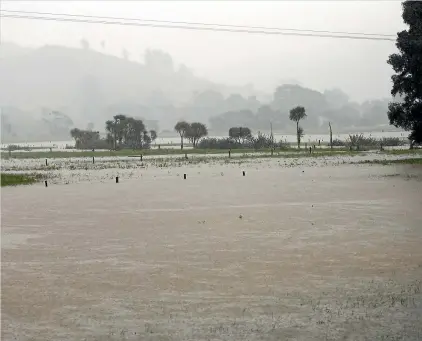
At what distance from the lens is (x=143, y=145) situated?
3765 inches

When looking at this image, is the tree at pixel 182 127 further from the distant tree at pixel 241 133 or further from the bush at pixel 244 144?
the distant tree at pixel 241 133

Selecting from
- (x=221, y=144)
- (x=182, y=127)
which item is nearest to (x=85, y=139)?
(x=182, y=127)

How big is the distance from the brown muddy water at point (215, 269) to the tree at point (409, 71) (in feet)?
80.9

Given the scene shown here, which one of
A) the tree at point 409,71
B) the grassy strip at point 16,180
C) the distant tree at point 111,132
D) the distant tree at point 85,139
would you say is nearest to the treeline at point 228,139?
the distant tree at point 111,132

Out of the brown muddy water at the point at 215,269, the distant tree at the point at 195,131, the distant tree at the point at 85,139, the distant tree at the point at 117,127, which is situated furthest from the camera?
the distant tree at the point at 85,139

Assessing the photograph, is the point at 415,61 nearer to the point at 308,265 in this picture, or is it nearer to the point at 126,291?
the point at 308,265

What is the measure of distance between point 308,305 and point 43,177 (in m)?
33.7

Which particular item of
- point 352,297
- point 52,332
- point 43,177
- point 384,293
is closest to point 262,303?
point 352,297

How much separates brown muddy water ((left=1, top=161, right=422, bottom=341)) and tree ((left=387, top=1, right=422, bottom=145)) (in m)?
24.7

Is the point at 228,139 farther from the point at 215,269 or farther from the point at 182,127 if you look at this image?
the point at 215,269

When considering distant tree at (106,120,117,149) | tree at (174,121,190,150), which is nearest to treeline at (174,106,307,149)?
tree at (174,121,190,150)

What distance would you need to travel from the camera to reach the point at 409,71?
→ 149 feet

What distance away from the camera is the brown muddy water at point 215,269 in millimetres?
7969

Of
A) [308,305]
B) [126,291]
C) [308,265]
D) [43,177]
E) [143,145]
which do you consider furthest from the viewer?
[143,145]
